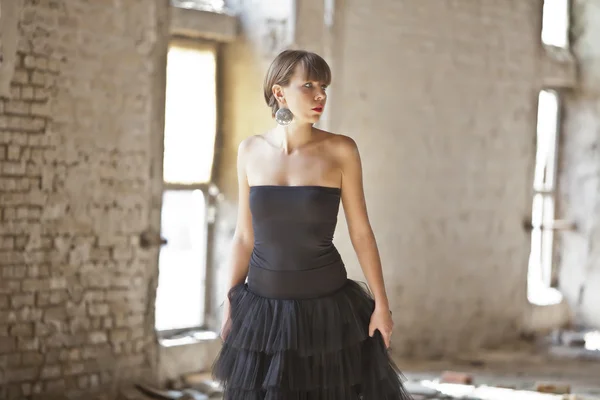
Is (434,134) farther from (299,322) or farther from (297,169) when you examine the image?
(299,322)

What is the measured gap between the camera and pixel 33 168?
4.80 m

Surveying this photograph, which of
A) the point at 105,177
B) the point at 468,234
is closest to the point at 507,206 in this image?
the point at 468,234

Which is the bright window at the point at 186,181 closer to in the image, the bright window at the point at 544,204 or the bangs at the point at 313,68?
the bangs at the point at 313,68

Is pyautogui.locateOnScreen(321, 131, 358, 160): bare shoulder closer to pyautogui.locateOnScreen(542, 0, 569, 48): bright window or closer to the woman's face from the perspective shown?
the woman's face

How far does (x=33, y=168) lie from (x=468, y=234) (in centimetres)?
372

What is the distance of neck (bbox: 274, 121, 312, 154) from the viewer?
2988 mm

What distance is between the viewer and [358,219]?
9.93 ft

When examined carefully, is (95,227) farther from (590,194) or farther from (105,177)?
(590,194)

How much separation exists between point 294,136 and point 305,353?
0.72m

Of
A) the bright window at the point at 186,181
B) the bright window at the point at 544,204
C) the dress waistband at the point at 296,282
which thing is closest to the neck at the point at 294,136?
the dress waistband at the point at 296,282

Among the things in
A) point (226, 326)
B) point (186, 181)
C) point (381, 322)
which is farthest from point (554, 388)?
point (226, 326)

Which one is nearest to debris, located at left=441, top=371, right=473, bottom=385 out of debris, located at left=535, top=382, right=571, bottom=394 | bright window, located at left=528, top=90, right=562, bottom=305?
debris, located at left=535, top=382, right=571, bottom=394

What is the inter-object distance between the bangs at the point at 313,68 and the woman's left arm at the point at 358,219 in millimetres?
233

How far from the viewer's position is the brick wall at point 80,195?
474 centimetres
